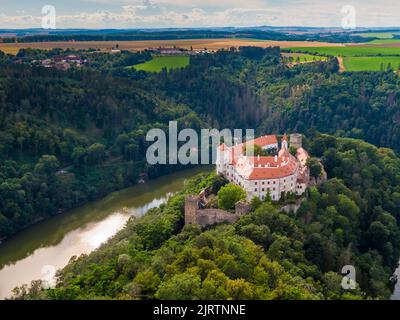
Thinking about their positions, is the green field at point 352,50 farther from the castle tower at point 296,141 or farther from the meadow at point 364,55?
the castle tower at point 296,141

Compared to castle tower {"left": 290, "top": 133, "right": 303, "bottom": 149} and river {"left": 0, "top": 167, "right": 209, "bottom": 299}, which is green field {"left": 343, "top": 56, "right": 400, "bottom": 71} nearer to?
river {"left": 0, "top": 167, "right": 209, "bottom": 299}

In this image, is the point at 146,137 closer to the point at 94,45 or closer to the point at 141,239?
the point at 141,239

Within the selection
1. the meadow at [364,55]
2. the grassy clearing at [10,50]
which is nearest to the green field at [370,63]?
the meadow at [364,55]

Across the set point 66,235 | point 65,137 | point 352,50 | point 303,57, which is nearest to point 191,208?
point 66,235

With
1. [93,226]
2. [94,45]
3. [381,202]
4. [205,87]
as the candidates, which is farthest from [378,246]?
[94,45]

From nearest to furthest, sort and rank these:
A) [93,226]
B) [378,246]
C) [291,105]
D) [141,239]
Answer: [141,239] < [378,246] < [93,226] < [291,105]

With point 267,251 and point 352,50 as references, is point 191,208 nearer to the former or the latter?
point 267,251
